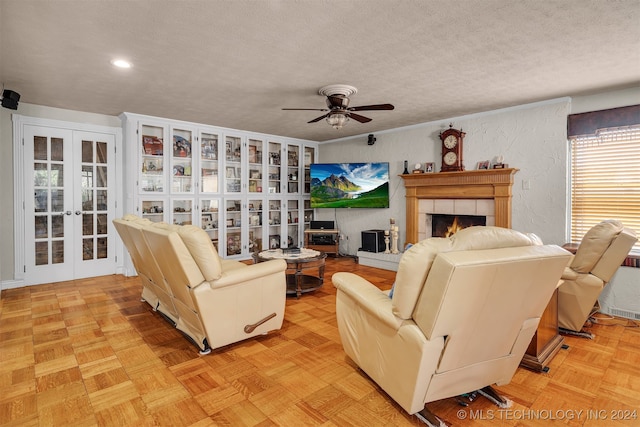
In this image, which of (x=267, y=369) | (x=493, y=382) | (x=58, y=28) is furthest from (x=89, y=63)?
(x=493, y=382)

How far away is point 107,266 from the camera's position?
16.4 ft

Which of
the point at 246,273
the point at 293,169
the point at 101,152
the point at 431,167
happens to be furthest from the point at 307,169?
the point at 246,273

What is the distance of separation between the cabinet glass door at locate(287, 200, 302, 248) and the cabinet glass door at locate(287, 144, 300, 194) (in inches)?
11.3

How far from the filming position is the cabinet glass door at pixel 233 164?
5945mm

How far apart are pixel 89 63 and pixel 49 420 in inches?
108

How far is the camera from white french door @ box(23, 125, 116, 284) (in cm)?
442

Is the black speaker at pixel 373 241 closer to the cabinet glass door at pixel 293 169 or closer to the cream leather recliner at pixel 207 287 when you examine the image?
the cabinet glass door at pixel 293 169

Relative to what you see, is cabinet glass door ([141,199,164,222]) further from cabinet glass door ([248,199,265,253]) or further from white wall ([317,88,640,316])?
white wall ([317,88,640,316])

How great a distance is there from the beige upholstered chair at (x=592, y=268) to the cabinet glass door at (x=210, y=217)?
4851 millimetres

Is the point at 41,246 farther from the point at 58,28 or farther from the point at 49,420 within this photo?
the point at 49,420

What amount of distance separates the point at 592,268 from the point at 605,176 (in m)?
1.55

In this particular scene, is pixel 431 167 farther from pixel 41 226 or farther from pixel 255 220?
pixel 41 226

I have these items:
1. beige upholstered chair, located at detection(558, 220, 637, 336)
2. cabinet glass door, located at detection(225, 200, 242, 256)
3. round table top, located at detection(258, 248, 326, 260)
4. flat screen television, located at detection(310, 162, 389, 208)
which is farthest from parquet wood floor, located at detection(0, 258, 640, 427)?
flat screen television, located at detection(310, 162, 389, 208)

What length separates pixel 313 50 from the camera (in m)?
2.70
